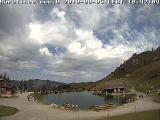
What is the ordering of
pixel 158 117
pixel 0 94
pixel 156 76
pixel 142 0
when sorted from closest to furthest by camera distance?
pixel 142 0
pixel 158 117
pixel 0 94
pixel 156 76

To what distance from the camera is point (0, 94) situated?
93188 mm

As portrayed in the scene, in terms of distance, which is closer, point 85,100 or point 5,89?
point 5,89

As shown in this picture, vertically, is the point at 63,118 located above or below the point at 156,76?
below

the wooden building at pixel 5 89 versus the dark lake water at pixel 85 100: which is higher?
the wooden building at pixel 5 89

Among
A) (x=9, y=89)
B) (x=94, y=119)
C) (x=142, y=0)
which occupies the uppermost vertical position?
(x=142, y=0)

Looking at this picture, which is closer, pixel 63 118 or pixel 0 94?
→ pixel 63 118

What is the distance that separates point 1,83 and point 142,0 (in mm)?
80225

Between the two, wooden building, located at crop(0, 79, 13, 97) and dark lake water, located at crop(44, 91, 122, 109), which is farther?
wooden building, located at crop(0, 79, 13, 97)

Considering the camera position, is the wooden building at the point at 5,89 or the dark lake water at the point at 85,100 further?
the wooden building at the point at 5,89

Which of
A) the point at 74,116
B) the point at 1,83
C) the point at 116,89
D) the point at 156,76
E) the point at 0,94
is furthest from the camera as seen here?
the point at 156,76

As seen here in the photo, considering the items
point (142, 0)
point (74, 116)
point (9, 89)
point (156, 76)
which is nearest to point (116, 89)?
point (156, 76)

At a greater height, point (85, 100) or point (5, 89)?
point (5, 89)

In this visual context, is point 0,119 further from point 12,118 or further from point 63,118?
point 63,118

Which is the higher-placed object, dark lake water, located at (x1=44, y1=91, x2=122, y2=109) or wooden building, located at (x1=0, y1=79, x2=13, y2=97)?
wooden building, located at (x1=0, y1=79, x2=13, y2=97)
